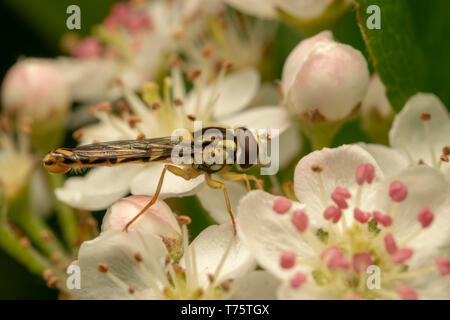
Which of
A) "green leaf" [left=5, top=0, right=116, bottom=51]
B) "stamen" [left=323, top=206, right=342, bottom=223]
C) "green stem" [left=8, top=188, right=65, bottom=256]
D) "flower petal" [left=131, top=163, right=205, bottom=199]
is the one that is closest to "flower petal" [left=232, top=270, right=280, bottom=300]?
"stamen" [left=323, top=206, right=342, bottom=223]

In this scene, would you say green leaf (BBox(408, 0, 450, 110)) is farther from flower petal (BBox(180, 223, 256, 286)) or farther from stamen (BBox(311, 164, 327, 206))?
flower petal (BBox(180, 223, 256, 286))

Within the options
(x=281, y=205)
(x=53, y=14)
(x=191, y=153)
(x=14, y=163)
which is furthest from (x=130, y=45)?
(x=281, y=205)

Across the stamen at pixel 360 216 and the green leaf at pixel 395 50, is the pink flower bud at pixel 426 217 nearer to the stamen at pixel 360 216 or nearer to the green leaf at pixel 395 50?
the stamen at pixel 360 216

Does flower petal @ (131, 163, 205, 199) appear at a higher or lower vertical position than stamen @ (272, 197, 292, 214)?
higher

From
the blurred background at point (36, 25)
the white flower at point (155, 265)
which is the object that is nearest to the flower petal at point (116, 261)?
the white flower at point (155, 265)

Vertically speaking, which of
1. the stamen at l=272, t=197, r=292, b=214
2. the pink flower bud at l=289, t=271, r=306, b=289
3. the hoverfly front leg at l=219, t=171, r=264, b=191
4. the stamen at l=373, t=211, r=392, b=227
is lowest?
the pink flower bud at l=289, t=271, r=306, b=289

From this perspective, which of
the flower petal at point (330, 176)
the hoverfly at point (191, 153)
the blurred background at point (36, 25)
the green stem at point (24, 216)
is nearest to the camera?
the flower petal at point (330, 176)
